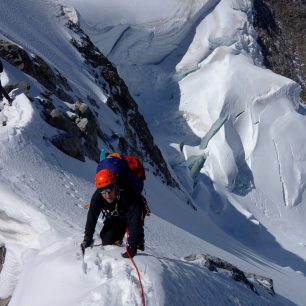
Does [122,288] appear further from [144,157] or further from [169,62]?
[169,62]

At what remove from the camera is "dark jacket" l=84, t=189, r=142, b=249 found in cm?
505

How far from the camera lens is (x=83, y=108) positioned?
12.6 m

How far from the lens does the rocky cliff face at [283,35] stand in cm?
2826

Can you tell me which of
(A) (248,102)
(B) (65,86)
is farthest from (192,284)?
(A) (248,102)

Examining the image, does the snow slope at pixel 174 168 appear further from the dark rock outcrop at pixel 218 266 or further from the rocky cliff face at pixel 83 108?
the rocky cliff face at pixel 83 108

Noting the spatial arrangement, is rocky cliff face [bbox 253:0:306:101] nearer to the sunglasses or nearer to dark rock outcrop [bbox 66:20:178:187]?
dark rock outcrop [bbox 66:20:178:187]

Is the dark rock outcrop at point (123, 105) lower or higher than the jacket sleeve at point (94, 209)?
lower

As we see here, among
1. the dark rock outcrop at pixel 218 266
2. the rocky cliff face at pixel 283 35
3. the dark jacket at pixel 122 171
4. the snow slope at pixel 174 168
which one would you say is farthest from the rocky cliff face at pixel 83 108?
the rocky cliff face at pixel 283 35

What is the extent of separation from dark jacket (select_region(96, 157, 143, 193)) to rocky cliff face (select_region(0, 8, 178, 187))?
5253mm

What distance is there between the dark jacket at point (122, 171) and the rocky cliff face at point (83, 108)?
5.25 m

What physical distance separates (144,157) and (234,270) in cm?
833

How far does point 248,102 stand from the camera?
21609mm

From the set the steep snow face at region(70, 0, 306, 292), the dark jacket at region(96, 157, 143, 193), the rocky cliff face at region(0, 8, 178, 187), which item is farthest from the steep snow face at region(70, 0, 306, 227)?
the dark jacket at region(96, 157, 143, 193)

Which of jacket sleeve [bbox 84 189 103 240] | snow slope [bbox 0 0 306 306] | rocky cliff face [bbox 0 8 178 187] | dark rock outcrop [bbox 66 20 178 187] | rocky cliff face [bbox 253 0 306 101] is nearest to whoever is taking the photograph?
jacket sleeve [bbox 84 189 103 240]
